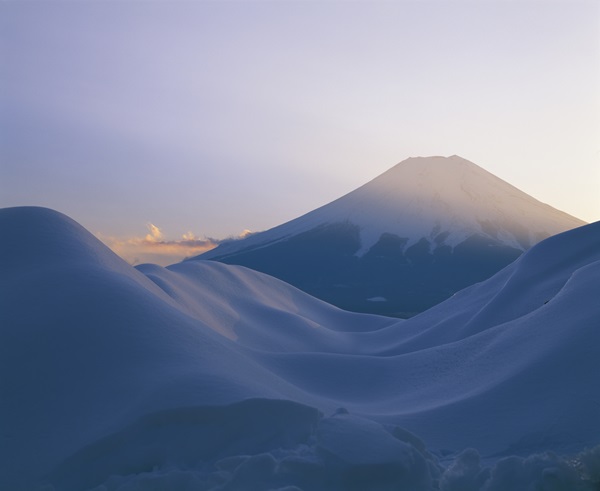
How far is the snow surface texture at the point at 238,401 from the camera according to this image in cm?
621

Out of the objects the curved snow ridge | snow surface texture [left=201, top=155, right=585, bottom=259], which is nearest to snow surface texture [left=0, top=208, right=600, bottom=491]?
the curved snow ridge

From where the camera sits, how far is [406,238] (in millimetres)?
95312

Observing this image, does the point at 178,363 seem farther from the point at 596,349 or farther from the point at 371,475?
the point at 596,349

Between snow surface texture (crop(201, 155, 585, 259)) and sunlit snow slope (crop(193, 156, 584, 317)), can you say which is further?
snow surface texture (crop(201, 155, 585, 259))

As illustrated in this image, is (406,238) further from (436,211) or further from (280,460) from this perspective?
(280,460)

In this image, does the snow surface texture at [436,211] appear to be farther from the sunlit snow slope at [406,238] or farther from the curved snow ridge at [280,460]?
the curved snow ridge at [280,460]

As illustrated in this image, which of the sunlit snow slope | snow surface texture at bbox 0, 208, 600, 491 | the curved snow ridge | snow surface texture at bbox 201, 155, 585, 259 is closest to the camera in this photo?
the curved snow ridge

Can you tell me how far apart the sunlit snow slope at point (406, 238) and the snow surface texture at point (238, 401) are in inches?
2078

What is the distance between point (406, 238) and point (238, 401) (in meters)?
89.8

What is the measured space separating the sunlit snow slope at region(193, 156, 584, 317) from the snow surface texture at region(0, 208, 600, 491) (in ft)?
173

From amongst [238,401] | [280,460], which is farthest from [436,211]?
[280,460]

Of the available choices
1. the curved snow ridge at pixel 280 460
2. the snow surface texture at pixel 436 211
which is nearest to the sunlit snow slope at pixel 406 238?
the snow surface texture at pixel 436 211

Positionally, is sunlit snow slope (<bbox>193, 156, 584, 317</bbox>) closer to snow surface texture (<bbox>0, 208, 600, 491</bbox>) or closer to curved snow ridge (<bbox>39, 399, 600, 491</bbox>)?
snow surface texture (<bbox>0, 208, 600, 491</bbox>)

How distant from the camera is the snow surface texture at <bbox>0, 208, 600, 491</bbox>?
6215mm
